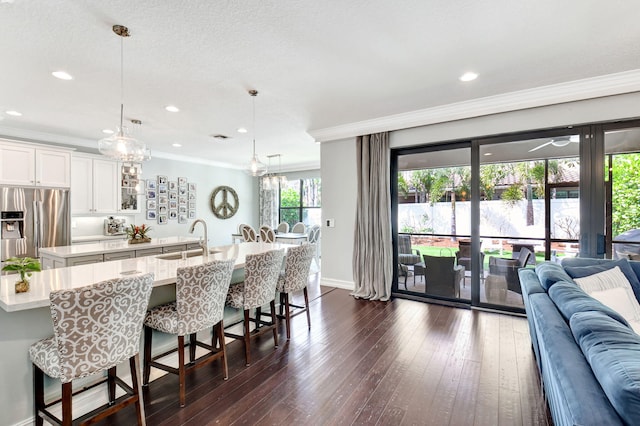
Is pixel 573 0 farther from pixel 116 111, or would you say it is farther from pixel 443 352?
pixel 116 111

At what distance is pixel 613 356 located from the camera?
109 cm

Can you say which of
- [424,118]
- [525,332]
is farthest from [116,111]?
[525,332]

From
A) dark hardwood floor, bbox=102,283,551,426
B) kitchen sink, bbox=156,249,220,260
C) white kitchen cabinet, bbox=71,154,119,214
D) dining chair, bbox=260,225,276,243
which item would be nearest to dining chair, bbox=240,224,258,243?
dining chair, bbox=260,225,276,243

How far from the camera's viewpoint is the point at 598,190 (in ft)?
11.4

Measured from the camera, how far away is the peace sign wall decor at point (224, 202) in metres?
8.66

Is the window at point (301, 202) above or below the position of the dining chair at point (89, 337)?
above

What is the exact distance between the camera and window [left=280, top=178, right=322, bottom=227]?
918cm

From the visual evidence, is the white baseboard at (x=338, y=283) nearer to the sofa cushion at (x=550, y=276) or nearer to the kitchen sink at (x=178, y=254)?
the kitchen sink at (x=178, y=254)

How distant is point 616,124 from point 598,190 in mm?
768

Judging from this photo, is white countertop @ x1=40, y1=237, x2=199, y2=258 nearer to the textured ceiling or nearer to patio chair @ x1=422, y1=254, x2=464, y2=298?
the textured ceiling

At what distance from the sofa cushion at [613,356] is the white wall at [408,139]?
3099 mm

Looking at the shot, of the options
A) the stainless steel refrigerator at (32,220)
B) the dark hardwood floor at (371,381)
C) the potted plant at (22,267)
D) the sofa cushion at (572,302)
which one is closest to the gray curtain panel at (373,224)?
the dark hardwood floor at (371,381)

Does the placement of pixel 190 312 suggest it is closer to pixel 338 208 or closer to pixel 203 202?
pixel 338 208

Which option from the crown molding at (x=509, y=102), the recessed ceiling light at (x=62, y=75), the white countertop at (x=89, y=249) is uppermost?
the recessed ceiling light at (x=62, y=75)
